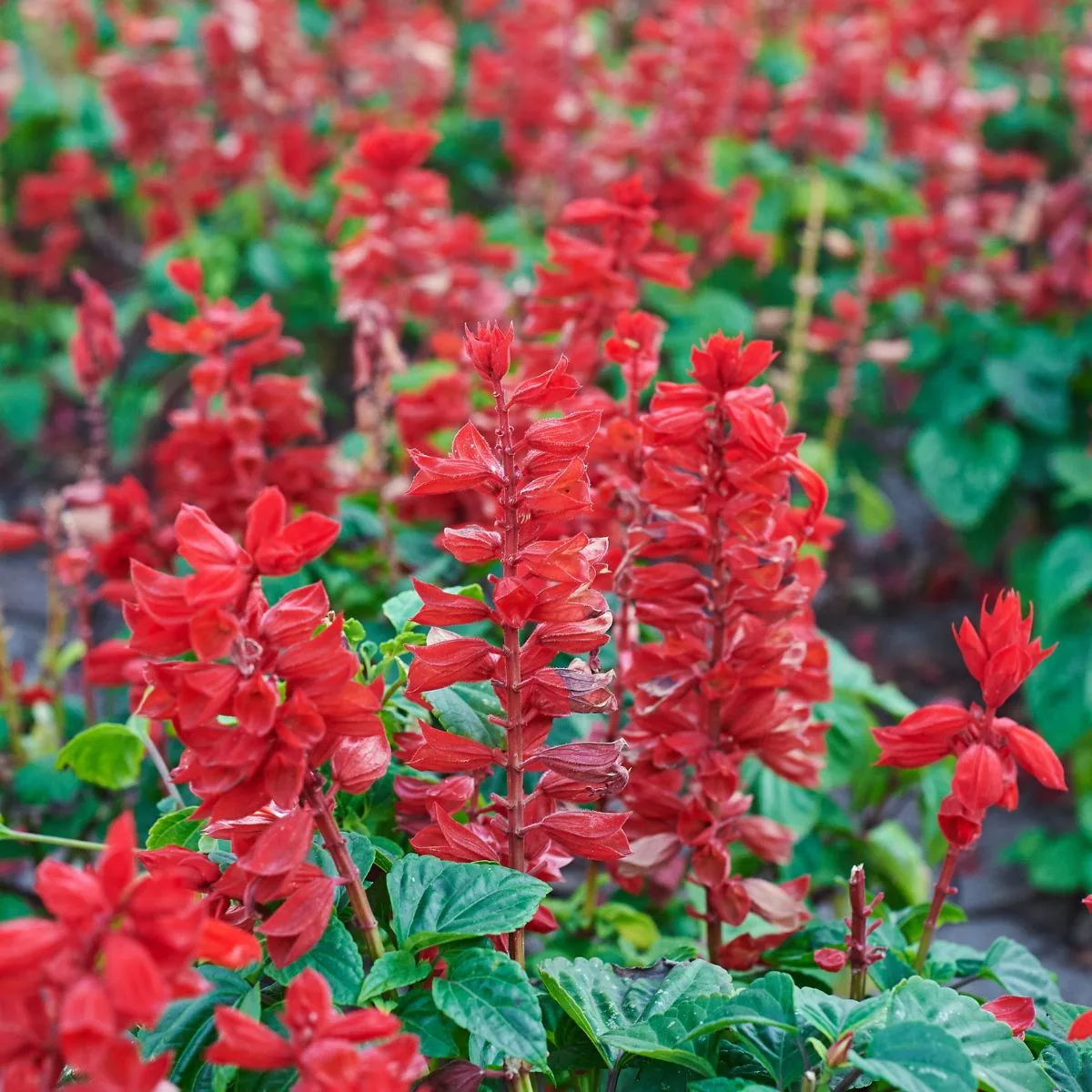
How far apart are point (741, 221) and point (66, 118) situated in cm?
231

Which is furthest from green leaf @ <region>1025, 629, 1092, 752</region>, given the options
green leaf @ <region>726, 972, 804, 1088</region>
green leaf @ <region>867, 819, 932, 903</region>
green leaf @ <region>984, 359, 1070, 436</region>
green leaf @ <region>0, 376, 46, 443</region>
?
green leaf @ <region>0, 376, 46, 443</region>

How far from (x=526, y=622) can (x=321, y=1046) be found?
15.1 inches

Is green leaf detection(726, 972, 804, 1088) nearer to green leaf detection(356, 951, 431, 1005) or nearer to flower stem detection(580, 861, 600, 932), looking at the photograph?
green leaf detection(356, 951, 431, 1005)

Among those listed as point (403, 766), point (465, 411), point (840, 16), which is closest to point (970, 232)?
point (465, 411)

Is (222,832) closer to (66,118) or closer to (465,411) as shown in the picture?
(465,411)

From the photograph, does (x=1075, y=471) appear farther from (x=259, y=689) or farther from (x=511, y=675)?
(x=259, y=689)

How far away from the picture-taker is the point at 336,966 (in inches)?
35.8

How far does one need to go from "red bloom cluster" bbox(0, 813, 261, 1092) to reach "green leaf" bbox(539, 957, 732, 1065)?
370 millimetres

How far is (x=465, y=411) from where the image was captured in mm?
1869

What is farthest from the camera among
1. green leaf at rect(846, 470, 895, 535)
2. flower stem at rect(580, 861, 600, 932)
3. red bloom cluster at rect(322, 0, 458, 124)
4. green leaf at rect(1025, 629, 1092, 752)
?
red bloom cluster at rect(322, 0, 458, 124)

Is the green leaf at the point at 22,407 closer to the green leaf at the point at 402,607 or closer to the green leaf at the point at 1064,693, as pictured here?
the green leaf at the point at 402,607

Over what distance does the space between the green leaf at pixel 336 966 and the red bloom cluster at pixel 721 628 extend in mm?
409

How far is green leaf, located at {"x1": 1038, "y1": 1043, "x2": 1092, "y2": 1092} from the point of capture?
0.99 meters

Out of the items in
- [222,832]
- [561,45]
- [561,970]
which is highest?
[561,45]
